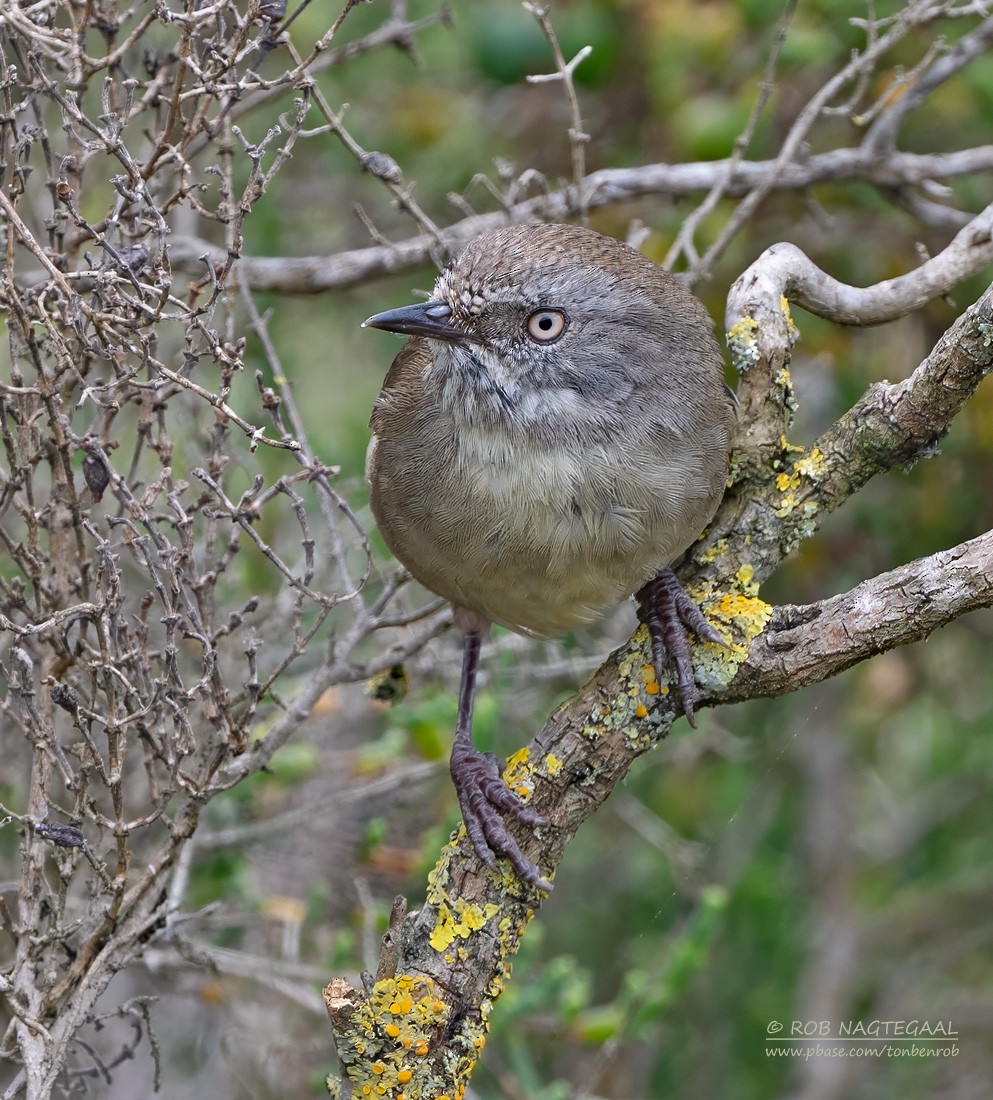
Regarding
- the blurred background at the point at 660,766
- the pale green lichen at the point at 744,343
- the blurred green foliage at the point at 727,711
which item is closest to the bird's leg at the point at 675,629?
the pale green lichen at the point at 744,343

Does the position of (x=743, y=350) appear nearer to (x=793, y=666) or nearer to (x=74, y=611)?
(x=793, y=666)

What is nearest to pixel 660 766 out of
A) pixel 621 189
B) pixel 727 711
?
pixel 727 711

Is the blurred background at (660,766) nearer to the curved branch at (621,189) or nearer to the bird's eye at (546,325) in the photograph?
the curved branch at (621,189)

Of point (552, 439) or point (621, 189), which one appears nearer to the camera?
point (552, 439)

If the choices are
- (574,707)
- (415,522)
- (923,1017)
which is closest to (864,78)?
(415,522)

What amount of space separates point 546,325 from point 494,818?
1.20 m

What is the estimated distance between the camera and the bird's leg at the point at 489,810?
9.07 feet

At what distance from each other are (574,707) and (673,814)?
9.68 ft

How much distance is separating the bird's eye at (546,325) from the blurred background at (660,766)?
4.09 feet

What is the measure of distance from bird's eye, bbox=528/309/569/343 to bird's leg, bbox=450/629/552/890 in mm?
1046

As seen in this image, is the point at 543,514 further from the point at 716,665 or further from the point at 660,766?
the point at 660,766

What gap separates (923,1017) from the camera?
572 centimetres

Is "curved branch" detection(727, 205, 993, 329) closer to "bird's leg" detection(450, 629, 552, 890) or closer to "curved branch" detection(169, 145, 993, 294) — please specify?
"curved branch" detection(169, 145, 993, 294)

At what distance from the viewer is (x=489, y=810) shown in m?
2.91
